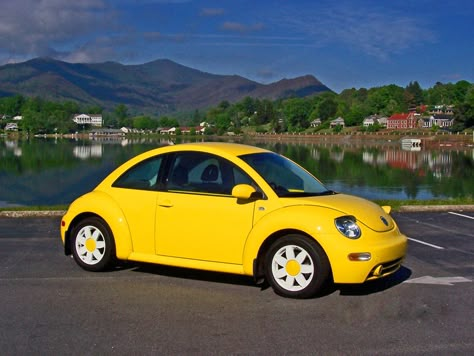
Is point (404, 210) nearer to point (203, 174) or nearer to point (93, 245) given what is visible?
point (203, 174)

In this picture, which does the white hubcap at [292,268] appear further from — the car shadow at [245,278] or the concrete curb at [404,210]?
the concrete curb at [404,210]

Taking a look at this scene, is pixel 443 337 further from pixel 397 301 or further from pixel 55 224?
pixel 55 224

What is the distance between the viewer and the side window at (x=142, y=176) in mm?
7805

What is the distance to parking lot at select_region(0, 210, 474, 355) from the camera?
537cm

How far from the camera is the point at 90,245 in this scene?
7996 mm

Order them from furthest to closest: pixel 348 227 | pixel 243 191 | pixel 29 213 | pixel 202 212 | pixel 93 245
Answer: pixel 29 213
pixel 93 245
pixel 202 212
pixel 243 191
pixel 348 227

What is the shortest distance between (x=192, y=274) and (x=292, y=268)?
161cm

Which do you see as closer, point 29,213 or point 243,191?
point 243,191

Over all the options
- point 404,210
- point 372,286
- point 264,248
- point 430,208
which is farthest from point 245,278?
point 430,208

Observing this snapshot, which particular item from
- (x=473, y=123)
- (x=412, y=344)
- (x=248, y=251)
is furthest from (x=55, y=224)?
(x=473, y=123)

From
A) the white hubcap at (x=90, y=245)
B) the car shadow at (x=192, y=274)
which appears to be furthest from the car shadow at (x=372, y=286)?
the white hubcap at (x=90, y=245)

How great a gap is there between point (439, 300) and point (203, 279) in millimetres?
2658

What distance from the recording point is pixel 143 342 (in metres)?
5.43

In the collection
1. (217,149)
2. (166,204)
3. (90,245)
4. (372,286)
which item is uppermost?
(217,149)
